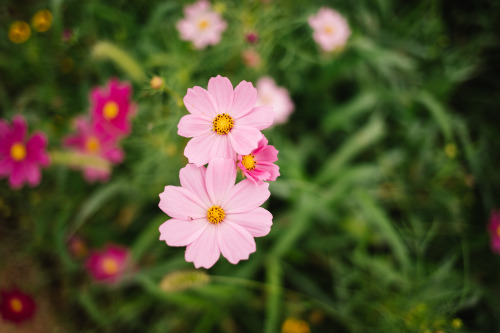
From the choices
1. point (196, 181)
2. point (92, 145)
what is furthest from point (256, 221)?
point (92, 145)

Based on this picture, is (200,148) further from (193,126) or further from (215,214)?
(215,214)

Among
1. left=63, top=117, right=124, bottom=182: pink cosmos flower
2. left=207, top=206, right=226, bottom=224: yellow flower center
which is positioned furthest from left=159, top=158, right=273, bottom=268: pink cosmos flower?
left=63, top=117, right=124, bottom=182: pink cosmos flower

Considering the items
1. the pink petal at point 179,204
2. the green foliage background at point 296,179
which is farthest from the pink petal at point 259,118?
the green foliage background at point 296,179

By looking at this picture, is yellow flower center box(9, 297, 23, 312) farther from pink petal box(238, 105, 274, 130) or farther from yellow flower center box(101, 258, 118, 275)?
pink petal box(238, 105, 274, 130)

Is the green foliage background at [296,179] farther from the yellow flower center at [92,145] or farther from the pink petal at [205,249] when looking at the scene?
the pink petal at [205,249]

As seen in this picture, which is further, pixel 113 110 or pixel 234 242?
pixel 113 110
